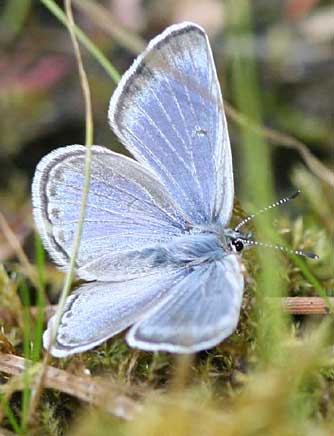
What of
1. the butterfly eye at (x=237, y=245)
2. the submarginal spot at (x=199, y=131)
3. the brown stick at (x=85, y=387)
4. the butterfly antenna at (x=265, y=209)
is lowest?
the brown stick at (x=85, y=387)

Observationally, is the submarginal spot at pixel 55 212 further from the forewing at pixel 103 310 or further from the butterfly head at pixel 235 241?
the butterfly head at pixel 235 241

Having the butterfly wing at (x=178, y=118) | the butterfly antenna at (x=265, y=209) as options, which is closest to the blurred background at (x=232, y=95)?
the butterfly antenna at (x=265, y=209)

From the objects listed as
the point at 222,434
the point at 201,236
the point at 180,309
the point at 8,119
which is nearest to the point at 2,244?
the point at 8,119

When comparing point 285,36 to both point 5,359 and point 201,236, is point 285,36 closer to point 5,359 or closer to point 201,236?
point 201,236

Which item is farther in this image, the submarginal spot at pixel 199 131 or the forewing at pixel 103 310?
the submarginal spot at pixel 199 131

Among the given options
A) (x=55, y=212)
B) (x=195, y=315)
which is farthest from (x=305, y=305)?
Result: (x=55, y=212)

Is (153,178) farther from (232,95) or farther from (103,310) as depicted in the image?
(232,95)
